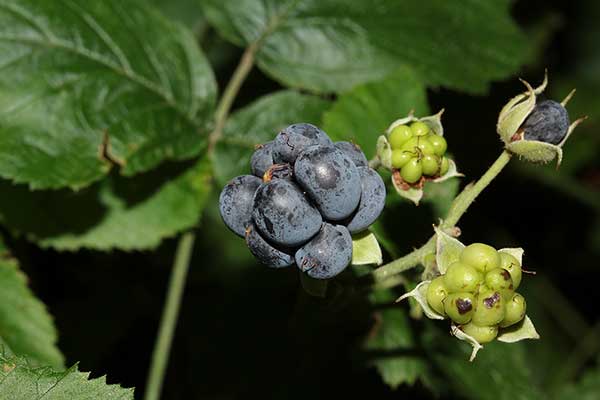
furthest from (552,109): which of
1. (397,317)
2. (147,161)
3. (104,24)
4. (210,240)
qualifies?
(210,240)

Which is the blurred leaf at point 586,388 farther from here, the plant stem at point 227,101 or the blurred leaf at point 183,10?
the blurred leaf at point 183,10

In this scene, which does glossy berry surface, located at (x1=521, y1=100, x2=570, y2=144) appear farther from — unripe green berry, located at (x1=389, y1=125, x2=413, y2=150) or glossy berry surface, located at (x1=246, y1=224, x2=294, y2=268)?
glossy berry surface, located at (x1=246, y1=224, x2=294, y2=268)

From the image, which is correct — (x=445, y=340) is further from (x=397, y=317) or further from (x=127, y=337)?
(x=127, y=337)

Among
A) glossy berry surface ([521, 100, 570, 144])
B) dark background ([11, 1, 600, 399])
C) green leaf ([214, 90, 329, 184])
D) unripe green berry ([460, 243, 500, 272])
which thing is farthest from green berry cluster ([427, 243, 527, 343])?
green leaf ([214, 90, 329, 184])

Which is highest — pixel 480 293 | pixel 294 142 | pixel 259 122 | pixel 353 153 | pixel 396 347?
pixel 294 142

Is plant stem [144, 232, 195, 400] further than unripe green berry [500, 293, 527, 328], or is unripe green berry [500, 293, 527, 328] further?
plant stem [144, 232, 195, 400]

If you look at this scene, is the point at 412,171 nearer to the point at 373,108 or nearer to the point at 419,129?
the point at 419,129

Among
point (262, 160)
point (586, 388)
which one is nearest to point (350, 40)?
point (262, 160)
